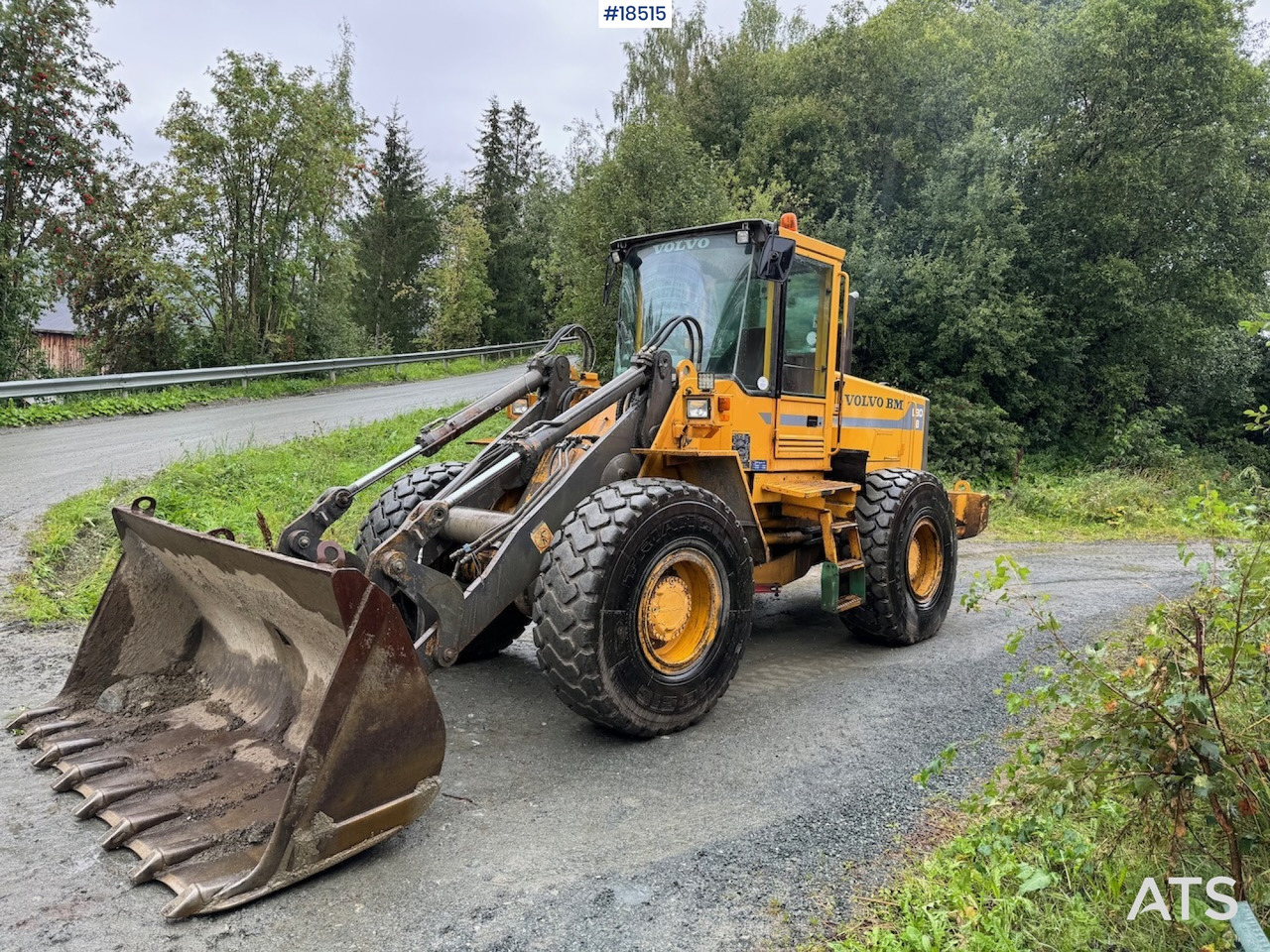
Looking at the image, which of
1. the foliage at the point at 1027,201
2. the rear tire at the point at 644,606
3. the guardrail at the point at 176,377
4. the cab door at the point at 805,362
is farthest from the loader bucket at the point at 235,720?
the foliage at the point at 1027,201

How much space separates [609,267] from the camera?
19.7ft

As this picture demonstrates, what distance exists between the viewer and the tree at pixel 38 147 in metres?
13.3

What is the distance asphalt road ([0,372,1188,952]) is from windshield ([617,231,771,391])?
1987 mm

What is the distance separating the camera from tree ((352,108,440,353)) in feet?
118

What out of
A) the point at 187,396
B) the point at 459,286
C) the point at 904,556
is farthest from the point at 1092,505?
the point at 459,286

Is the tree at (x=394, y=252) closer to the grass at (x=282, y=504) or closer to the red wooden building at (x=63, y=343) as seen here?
the red wooden building at (x=63, y=343)

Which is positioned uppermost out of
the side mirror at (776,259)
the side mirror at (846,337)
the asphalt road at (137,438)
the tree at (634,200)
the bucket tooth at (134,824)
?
the tree at (634,200)

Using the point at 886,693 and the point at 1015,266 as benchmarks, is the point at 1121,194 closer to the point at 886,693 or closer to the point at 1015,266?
the point at 1015,266

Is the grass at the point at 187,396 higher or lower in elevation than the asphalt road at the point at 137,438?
higher

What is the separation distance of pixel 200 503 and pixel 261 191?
12096mm

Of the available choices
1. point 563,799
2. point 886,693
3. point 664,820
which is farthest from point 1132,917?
point 886,693

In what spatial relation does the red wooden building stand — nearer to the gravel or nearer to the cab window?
the gravel

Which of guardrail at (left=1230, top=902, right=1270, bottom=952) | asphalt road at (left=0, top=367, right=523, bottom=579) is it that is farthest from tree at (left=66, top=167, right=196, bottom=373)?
guardrail at (left=1230, top=902, right=1270, bottom=952)

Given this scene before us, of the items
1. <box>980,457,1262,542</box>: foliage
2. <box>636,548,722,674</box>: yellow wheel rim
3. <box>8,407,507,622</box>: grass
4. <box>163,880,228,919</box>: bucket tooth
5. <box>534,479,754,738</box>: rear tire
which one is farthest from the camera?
<box>980,457,1262,542</box>: foliage
